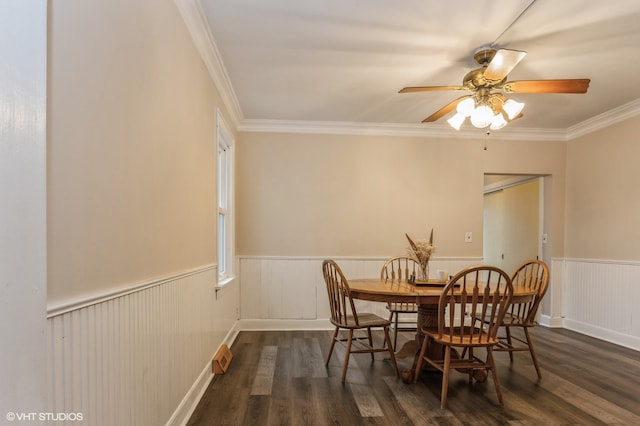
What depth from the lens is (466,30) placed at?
87.8 inches

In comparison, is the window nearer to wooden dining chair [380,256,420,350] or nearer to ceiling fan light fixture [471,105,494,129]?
wooden dining chair [380,256,420,350]

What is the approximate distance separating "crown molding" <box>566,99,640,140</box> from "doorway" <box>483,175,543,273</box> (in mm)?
679

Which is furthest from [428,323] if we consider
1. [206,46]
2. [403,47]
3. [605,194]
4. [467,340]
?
[605,194]

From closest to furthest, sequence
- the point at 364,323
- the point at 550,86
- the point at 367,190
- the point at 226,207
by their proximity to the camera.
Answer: the point at 550,86, the point at 364,323, the point at 226,207, the point at 367,190

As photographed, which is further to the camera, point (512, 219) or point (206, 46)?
point (512, 219)

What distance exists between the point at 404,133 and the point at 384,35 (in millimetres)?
2108

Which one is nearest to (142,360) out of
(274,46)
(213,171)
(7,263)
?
(7,263)

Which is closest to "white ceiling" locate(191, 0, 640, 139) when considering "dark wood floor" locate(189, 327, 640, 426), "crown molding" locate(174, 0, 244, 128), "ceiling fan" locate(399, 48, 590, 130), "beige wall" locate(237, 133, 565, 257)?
"crown molding" locate(174, 0, 244, 128)

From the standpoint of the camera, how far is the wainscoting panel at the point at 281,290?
13.5 ft

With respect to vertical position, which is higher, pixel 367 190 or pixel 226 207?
pixel 367 190

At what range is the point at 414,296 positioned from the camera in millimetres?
2414

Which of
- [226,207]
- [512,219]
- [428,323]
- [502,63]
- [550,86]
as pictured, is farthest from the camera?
[512,219]

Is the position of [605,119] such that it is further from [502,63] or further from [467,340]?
[467,340]

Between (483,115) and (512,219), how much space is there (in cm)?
394
